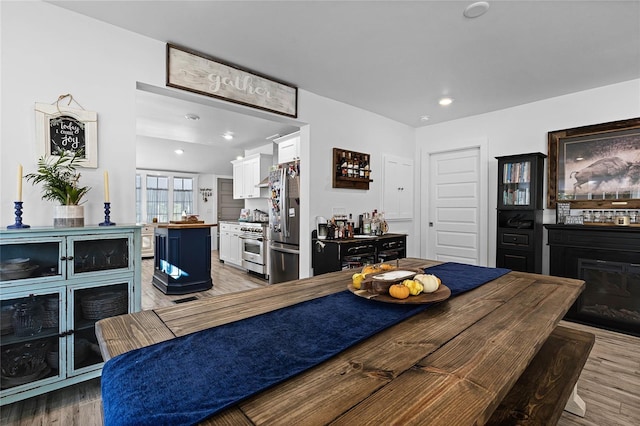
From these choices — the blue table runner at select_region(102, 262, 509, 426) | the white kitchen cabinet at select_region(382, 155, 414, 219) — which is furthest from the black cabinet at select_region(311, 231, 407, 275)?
the blue table runner at select_region(102, 262, 509, 426)

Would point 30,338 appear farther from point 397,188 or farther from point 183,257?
point 397,188

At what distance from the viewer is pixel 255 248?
539 centimetres

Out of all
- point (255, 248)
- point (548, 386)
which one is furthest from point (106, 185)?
point (255, 248)

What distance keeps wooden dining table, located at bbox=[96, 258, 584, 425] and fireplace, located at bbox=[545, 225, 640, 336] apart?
2.37 meters

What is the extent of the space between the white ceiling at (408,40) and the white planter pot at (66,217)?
1.44 m

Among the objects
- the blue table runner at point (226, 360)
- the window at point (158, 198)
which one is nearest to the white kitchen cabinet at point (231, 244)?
the window at point (158, 198)

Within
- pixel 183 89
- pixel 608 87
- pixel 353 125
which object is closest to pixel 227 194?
pixel 353 125

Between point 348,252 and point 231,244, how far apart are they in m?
3.42

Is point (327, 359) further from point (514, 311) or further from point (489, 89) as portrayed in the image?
point (489, 89)

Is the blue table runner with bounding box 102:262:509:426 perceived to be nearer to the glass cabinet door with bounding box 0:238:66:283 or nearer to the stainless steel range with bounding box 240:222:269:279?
the glass cabinet door with bounding box 0:238:66:283

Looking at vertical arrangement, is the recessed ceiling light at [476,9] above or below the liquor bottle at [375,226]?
above

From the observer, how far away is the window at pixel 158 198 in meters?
8.08

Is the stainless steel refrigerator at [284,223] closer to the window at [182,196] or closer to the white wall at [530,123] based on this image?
the white wall at [530,123]

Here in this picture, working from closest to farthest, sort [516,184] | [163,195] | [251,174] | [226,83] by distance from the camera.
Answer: [226,83]
[516,184]
[251,174]
[163,195]
